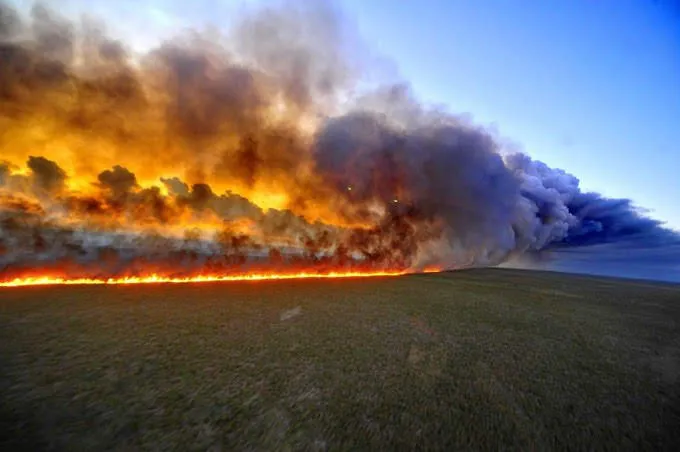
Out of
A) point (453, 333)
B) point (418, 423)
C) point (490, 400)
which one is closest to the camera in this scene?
point (418, 423)

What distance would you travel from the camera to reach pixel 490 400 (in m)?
10.2

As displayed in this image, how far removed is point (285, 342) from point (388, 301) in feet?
47.2

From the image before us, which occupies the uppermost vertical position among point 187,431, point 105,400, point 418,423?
point 105,400

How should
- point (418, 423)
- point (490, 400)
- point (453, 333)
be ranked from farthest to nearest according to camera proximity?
point (453, 333), point (490, 400), point (418, 423)

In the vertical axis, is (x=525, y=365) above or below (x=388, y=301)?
below

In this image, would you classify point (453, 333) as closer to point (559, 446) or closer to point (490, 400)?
point (490, 400)

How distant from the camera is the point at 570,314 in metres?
25.8

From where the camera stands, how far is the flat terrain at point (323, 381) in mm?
8102

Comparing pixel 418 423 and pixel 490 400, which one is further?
pixel 490 400

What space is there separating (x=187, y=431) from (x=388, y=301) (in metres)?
21.5

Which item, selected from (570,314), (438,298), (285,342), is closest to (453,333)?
(285,342)

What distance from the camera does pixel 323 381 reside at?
11234 millimetres

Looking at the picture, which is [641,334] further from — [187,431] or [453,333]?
[187,431]

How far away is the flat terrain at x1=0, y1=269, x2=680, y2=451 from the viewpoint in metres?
8.10
